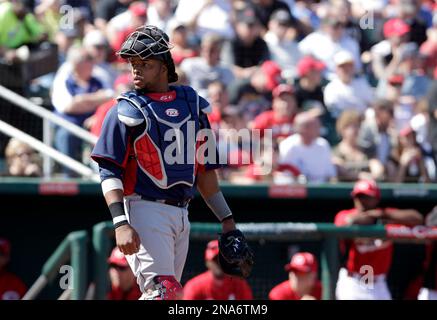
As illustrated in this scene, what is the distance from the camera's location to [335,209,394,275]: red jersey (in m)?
7.98

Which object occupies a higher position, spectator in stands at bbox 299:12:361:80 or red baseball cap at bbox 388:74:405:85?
spectator in stands at bbox 299:12:361:80

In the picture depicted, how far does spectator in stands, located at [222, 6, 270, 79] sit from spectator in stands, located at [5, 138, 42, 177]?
97.6 inches

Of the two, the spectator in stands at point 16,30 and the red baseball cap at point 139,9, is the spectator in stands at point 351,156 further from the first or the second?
the spectator in stands at point 16,30

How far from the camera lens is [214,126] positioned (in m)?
9.16

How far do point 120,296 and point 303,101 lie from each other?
130 inches

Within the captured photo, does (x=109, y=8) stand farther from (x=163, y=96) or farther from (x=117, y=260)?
(x=163, y=96)

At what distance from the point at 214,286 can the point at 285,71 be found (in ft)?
11.7

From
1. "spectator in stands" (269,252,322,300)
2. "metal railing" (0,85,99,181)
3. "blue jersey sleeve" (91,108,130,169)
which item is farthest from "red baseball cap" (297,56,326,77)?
"blue jersey sleeve" (91,108,130,169)

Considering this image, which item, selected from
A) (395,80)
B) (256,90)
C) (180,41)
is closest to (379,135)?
(395,80)

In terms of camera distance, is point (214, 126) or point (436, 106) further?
point (436, 106)

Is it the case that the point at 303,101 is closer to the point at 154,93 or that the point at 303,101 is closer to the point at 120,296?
the point at 120,296

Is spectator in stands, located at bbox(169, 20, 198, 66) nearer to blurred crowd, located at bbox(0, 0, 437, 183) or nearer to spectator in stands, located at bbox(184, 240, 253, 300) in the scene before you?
blurred crowd, located at bbox(0, 0, 437, 183)

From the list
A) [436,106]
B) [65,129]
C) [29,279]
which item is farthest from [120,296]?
[436,106]

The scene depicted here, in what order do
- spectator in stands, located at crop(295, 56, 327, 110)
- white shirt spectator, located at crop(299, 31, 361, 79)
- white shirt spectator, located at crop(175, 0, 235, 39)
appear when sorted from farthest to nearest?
white shirt spectator, located at crop(299, 31, 361, 79), white shirt spectator, located at crop(175, 0, 235, 39), spectator in stands, located at crop(295, 56, 327, 110)
